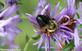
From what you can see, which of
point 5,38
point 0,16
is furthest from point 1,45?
point 0,16

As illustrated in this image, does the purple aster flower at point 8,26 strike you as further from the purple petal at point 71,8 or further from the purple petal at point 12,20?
the purple petal at point 71,8

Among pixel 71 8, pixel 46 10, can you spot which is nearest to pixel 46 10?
pixel 46 10

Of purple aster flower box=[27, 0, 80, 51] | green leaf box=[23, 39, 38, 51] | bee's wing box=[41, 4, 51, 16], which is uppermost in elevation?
bee's wing box=[41, 4, 51, 16]

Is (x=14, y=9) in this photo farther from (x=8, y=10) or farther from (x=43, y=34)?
(x=43, y=34)

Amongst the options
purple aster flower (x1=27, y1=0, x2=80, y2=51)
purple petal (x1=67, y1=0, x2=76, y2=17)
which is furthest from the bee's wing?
purple petal (x1=67, y1=0, x2=76, y2=17)

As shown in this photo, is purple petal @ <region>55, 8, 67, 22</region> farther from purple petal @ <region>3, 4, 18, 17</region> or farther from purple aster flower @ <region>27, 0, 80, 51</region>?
purple petal @ <region>3, 4, 18, 17</region>

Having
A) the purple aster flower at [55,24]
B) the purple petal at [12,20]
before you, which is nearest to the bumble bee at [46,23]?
the purple aster flower at [55,24]
